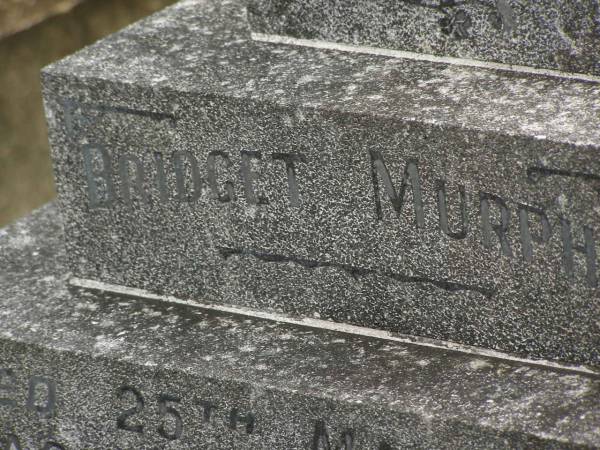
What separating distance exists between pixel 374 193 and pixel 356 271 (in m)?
0.14

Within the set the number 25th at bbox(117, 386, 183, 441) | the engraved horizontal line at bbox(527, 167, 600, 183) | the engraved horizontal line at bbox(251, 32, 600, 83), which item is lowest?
the number 25th at bbox(117, 386, 183, 441)

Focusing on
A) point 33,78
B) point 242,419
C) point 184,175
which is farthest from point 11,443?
point 33,78

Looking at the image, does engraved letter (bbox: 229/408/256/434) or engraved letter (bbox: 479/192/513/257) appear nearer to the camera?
engraved letter (bbox: 479/192/513/257)

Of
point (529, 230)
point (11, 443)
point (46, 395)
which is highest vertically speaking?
point (529, 230)

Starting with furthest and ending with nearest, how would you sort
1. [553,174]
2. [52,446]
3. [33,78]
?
[33,78] → [52,446] → [553,174]

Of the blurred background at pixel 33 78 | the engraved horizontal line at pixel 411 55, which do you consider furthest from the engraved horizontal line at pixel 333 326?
the blurred background at pixel 33 78

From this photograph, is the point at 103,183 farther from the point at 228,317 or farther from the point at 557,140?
the point at 557,140

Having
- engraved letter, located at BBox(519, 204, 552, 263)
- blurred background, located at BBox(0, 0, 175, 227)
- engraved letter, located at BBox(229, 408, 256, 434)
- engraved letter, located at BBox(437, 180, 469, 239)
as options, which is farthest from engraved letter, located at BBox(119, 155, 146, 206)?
blurred background, located at BBox(0, 0, 175, 227)

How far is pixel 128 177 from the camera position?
2107mm

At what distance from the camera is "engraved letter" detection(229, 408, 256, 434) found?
1.99m

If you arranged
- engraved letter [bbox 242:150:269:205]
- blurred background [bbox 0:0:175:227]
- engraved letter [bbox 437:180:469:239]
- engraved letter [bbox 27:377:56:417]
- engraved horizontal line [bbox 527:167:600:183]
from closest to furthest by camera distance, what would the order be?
engraved horizontal line [bbox 527:167:600:183] → engraved letter [bbox 437:180:469:239] → engraved letter [bbox 242:150:269:205] → engraved letter [bbox 27:377:56:417] → blurred background [bbox 0:0:175:227]

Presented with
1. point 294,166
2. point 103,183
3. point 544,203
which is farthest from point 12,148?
point 544,203

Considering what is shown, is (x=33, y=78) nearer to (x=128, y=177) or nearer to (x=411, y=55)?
(x=128, y=177)

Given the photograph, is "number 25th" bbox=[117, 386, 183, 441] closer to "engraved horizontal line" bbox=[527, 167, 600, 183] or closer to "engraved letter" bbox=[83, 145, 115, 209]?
"engraved letter" bbox=[83, 145, 115, 209]
